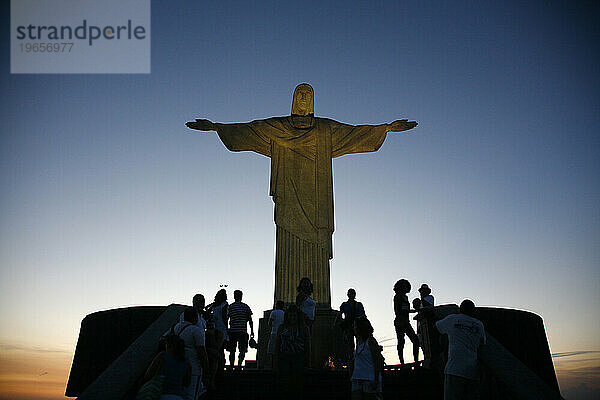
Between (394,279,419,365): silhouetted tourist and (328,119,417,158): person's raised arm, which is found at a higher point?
(328,119,417,158): person's raised arm

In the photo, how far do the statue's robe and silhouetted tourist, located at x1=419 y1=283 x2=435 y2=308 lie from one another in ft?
7.92

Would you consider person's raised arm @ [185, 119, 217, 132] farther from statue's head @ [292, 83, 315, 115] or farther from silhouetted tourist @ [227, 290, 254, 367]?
silhouetted tourist @ [227, 290, 254, 367]

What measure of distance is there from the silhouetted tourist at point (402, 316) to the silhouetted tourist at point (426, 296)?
1.15 ft

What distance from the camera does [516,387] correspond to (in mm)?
6137

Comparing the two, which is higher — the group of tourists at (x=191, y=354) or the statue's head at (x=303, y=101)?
the statue's head at (x=303, y=101)

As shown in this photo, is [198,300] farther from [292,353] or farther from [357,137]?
[357,137]

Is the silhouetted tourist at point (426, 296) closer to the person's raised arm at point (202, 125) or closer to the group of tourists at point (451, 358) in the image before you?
the group of tourists at point (451, 358)

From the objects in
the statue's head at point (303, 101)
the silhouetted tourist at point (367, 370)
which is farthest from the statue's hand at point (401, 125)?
the silhouetted tourist at point (367, 370)

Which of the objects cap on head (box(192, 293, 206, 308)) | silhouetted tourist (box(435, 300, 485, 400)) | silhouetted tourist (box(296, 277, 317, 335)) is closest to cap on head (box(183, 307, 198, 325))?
cap on head (box(192, 293, 206, 308))

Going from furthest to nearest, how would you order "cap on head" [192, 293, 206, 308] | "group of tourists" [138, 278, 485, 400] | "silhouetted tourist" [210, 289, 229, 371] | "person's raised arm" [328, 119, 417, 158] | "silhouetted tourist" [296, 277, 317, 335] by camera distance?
"person's raised arm" [328, 119, 417, 158], "silhouetted tourist" [210, 289, 229, 371], "silhouetted tourist" [296, 277, 317, 335], "cap on head" [192, 293, 206, 308], "group of tourists" [138, 278, 485, 400]

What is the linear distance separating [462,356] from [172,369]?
326 cm

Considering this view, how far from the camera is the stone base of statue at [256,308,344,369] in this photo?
10844 millimetres

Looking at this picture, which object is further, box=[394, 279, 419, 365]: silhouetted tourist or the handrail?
box=[394, 279, 419, 365]: silhouetted tourist

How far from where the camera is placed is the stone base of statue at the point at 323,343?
35.6 feet
